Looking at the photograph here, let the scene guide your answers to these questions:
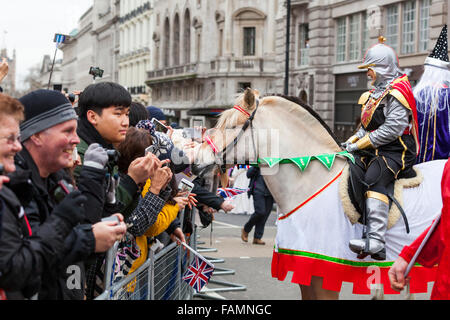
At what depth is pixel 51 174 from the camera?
10.9 ft

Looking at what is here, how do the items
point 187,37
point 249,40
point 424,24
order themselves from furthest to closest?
point 187,37 < point 249,40 < point 424,24

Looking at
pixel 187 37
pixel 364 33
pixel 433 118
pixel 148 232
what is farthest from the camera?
pixel 187 37

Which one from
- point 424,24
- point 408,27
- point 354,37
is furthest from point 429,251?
point 354,37

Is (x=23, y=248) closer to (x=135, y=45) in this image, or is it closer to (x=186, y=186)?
(x=186, y=186)

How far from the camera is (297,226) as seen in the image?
5.94m

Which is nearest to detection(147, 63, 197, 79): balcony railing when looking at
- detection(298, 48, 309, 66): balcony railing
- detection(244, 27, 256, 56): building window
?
detection(244, 27, 256, 56): building window

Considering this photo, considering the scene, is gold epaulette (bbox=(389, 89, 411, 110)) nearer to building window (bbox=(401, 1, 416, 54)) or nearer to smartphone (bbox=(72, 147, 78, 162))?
smartphone (bbox=(72, 147, 78, 162))

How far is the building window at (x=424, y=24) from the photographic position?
2403cm

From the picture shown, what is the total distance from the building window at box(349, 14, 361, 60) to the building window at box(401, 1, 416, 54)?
10.7ft

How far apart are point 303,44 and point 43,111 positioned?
1270 inches

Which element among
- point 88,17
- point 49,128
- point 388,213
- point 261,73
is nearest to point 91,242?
point 49,128

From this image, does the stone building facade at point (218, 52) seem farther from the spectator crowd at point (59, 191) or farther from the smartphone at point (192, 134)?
the spectator crowd at point (59, 191)

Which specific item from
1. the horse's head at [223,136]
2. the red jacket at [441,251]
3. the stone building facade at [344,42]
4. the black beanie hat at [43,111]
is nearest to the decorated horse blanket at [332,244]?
the horse's head at [223,136]

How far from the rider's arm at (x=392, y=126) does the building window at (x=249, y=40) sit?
46816 mm
